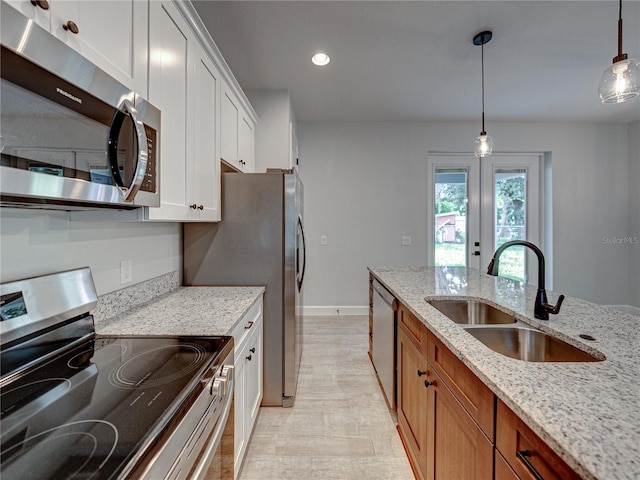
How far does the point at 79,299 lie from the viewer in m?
1.16

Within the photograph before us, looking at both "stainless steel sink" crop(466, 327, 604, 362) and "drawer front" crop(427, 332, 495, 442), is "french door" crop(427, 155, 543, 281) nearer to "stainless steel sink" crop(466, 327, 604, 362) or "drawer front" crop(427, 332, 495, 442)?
"stainless steel sink" crop(466, 327, 604, 362)

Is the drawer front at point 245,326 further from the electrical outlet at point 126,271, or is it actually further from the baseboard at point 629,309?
the baseboard at point 629,309

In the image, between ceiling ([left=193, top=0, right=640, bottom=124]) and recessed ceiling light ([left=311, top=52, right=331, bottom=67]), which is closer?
ceiling ([left=193, top=0, right=640, bottom=124])

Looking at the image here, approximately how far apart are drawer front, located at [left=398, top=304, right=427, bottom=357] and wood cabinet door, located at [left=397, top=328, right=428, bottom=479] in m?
0.03

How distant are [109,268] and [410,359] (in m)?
1.54

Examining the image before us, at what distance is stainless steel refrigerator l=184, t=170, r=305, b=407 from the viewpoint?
212 centimetres

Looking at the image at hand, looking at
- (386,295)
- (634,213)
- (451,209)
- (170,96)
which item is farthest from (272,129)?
(634,213)

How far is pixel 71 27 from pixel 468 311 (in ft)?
6.77

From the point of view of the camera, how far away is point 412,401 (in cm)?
159

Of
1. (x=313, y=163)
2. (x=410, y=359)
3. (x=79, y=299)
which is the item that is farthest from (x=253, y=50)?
(x=410, y=359)

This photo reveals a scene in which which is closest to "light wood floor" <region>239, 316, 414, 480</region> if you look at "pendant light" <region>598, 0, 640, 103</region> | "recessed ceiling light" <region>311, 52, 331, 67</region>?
"pendant light" <region>598, 0, 640, 103</region>

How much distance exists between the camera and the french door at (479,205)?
14.5ft

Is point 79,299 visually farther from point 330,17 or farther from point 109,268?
point 330,17

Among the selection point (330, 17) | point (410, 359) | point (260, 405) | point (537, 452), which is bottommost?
point (260, 405)
